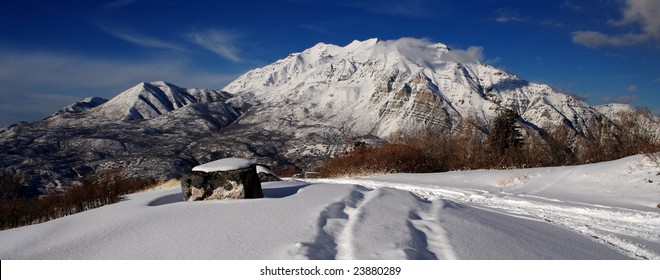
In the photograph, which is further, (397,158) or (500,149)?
(500,149)

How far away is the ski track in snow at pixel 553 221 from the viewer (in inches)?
221

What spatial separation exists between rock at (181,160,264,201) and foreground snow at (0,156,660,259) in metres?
0.74

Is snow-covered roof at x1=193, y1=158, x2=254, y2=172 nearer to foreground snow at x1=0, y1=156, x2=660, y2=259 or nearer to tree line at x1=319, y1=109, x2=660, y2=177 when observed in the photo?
foreground snow at x1=0, y1=156, x2=660, y2=259

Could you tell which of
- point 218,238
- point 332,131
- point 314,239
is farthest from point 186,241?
point 332,131

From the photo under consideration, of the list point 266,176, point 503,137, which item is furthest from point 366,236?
point 503,137

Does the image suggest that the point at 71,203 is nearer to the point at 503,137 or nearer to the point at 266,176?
the point at 266,176

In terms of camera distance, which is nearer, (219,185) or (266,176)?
(219,185)

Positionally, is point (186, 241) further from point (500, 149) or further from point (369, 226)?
point (500, 149)

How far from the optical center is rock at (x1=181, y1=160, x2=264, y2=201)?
908 centimetres

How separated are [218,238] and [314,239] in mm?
1209

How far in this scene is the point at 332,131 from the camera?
7815 inches

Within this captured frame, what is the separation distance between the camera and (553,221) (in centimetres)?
796

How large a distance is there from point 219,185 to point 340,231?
13.4 feet
